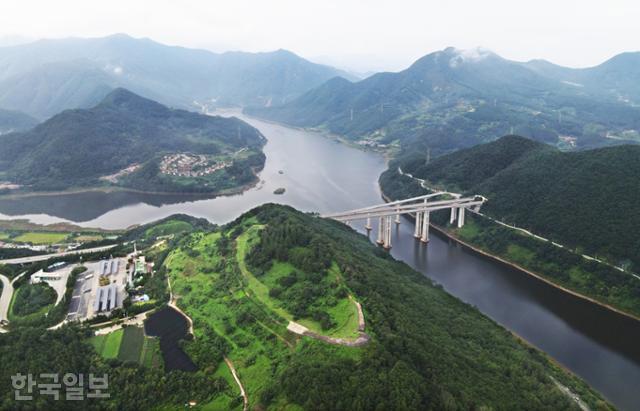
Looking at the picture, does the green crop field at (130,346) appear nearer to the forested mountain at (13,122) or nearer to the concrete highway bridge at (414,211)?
the concrete highway bridge at (414,211)

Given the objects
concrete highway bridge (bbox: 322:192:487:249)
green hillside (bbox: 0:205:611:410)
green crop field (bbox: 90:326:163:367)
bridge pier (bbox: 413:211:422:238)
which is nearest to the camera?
green hillside (bbox: 0:205:611:410)

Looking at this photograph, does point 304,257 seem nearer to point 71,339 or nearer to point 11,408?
point 71,339

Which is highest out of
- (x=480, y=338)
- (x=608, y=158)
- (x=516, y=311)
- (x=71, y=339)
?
(x=608, y=158)

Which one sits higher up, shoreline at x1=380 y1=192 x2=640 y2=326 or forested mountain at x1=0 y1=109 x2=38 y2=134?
forested mountain at x1=0 y1=109 x2=38 y2=134

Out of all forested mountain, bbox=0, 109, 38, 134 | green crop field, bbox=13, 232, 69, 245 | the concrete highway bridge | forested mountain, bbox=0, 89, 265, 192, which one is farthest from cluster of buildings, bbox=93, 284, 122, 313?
forested mountain, bbox=0, 109, 38, 134

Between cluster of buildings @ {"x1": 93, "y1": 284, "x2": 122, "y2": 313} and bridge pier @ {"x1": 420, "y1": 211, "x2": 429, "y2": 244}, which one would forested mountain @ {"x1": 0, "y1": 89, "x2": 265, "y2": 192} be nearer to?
bridge pier @ {"x1": 420, "y1": 211, "x2": 429, "y2": 244}

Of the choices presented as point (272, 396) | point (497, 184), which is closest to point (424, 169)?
point (497, 184)
